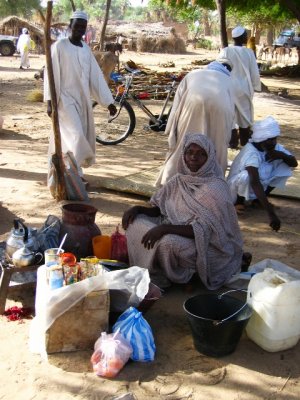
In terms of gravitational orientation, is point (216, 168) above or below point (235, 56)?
below

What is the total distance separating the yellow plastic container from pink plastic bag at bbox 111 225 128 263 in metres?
0.04

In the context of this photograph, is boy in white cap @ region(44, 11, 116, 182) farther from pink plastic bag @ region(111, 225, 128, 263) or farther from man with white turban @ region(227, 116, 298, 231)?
pink plastic bag @ region(111, 225, 128, 263)

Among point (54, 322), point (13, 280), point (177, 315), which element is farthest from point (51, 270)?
point (177, 315)

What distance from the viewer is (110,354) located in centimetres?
271

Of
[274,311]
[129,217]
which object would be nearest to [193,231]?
[129,217]

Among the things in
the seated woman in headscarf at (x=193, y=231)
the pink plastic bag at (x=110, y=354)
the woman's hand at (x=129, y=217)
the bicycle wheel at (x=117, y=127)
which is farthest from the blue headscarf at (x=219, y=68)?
the bicycle wheel at (x=117, y=127)

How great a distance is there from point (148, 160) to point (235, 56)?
6.17 ft

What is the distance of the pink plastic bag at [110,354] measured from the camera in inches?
106

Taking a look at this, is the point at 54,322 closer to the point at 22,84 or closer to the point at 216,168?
the point at 216,168

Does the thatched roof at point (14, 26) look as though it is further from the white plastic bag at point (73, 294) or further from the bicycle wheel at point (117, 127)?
the white plastic bag at point (73, 294)

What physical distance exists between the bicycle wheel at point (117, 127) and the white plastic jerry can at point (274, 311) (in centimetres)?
550

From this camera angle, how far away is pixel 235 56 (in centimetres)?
754

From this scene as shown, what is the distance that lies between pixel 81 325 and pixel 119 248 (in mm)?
950

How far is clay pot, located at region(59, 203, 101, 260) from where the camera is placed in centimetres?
369
